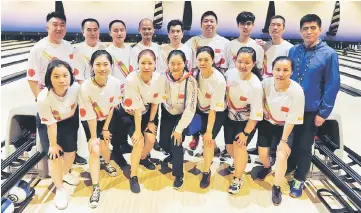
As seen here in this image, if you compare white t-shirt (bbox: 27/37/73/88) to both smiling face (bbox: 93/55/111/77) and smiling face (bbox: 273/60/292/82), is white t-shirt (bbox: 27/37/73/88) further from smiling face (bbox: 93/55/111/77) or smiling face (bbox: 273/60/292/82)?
smiling face (bbox: 273/60/292/82)

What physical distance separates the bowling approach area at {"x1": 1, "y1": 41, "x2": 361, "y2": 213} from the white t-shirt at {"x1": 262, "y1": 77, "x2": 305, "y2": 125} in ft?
1.65

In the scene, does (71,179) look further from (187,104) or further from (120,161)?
(187,104)

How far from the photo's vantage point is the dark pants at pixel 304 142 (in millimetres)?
2271

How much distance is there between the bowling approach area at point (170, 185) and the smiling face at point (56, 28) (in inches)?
20.9

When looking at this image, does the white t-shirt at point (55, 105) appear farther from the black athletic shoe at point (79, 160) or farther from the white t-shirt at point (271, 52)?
the white t-shirt at point (271, 52)

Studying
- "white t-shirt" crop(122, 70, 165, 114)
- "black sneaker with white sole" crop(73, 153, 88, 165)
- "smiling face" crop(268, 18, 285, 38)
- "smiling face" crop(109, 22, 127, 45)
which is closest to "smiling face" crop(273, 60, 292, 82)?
"smiling face" crop(268, 18, 285, 38)

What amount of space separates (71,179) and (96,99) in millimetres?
699

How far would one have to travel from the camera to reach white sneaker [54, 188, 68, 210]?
85.9 inches

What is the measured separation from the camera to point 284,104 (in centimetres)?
216

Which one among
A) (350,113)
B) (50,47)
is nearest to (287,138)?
(50,47)

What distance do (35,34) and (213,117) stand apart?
9.71 meters

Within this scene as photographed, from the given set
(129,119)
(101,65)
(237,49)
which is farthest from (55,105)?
(237,49)

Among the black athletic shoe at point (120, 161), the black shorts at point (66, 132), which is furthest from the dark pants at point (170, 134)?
the black shorts at point (66, 132)

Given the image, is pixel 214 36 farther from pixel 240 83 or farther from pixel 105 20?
pixel 105 20
